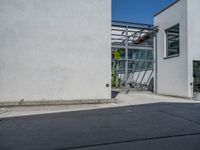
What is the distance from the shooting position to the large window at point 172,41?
39.8ft

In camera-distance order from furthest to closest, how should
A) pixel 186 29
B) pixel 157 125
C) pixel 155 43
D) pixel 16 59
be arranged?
pixel 155 43, pixel 186 29, pixel 16 59, pixel 157 125

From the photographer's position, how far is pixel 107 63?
9617 mm

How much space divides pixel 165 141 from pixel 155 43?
12.2 metres

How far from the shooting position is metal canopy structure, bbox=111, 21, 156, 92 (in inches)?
567

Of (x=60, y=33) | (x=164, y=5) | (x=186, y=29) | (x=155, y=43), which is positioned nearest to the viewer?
(x=60, y=33)

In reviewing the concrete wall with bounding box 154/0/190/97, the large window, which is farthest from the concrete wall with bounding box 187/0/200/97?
the large window

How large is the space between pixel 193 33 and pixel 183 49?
1.11 metres

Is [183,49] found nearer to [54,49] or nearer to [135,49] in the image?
[135,49]

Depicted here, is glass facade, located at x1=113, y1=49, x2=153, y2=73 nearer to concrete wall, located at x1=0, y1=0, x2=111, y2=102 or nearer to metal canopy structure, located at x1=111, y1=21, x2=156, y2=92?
metal canopy structure, located at x1=111, y1=21, x2=156, y2=92

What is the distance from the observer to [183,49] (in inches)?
443

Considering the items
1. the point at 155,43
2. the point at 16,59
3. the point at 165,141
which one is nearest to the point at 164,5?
the point at 155,43

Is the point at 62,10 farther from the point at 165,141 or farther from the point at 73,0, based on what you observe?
the point at 165,141

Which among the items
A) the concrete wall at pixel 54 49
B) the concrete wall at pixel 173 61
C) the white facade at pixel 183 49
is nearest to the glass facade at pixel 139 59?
the concrete wall at pixel 173 61

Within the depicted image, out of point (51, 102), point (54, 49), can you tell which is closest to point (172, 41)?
point (54, 49)
